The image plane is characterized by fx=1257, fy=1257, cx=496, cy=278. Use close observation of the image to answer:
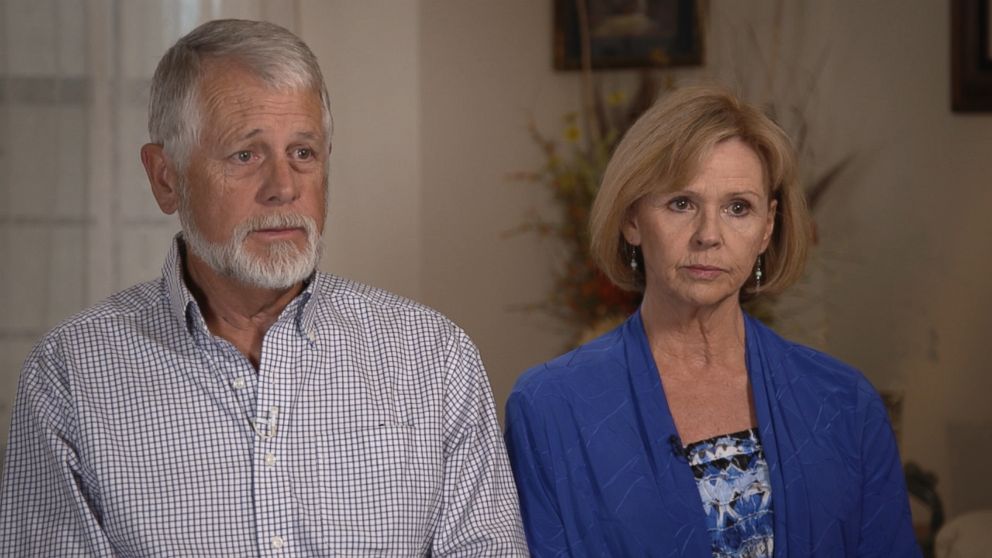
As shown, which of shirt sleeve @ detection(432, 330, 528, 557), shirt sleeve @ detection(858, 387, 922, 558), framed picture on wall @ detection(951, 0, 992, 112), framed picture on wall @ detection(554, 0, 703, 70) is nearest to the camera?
shirt sleeve @ detection(432, 330, 528, 557)

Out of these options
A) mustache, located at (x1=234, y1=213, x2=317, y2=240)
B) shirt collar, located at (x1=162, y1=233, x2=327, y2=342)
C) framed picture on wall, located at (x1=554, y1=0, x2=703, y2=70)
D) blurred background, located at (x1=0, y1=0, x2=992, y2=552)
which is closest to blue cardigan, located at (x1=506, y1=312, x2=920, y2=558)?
shirt collar, located at (x1=162, y1=233, x2=327, y2=342)

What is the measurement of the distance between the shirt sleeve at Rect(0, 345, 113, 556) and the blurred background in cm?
208

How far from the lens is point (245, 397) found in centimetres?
182

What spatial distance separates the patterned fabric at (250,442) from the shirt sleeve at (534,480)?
11 cm

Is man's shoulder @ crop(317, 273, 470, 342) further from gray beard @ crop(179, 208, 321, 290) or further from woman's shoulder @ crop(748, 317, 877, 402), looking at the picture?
woman's shoulder @ crop(748, 317, 877, 402)

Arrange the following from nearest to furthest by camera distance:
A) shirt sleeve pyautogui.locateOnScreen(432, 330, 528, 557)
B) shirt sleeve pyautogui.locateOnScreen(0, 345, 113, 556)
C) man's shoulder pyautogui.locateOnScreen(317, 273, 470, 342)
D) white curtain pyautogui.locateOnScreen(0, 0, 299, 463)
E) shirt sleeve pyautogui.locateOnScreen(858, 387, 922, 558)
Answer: shirt sleeve pyautogui.locateOnScreen(0, 345, 113, 556)
shirt sleeve pyautogui.locateOnScreen(432, 330, 528, 557)
man's shoulder pyautogui.locateOnScreen(317, 273, 470, 342)
shirt sleeve pyautogui.locateOnScreen(858, 387, 922, 558)
white curtain pyautogui.locateOnScreen(0, 0, 299, 463)

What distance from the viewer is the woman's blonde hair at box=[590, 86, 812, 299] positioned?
2.06 metres

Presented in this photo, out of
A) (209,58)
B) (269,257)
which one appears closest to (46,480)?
(269,257)

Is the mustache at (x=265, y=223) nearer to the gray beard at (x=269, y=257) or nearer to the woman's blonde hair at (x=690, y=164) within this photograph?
the gray beard at (x=269, y=257)

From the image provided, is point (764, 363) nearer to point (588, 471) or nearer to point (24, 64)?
point (588, 471)

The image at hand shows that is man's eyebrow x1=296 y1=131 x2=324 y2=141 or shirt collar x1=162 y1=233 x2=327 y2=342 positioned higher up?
man's eyebrow x1=296 y1=131 x2=324 y2=141

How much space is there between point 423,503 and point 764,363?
2.22ft

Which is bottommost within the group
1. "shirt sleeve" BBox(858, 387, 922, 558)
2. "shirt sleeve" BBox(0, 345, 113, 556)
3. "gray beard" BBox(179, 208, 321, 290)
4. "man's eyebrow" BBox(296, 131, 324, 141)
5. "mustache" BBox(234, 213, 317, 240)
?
"shirt sleeve" BBox(858, 387, 922, 558)

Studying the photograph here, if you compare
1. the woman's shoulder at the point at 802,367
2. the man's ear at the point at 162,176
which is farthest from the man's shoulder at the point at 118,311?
the woman's shoulder at the point at 802,367
